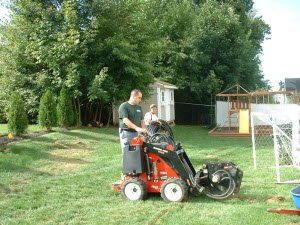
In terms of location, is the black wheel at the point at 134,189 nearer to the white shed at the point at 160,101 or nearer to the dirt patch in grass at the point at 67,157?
the dirt patch in grass at the point at 67,157

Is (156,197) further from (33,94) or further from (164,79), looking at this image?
(164,79)

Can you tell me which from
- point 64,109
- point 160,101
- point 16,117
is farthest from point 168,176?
point 160,101

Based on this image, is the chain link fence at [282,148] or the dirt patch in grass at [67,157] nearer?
the chain link fence at [282,148]

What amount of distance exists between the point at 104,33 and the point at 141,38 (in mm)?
1993

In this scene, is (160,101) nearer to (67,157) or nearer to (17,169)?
(67,157)

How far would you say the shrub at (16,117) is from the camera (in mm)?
12437

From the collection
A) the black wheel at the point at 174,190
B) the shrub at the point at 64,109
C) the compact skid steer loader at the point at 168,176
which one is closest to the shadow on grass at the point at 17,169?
the compact skid steer loader at the point at 168,176

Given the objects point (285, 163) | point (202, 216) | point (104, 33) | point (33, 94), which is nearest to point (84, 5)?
point (104, 33)

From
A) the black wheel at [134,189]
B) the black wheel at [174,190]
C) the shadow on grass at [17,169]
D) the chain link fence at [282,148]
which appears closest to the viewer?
the black wheel at [174,190]

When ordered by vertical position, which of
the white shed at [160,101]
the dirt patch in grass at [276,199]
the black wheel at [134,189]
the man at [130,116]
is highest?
the white shed at [160,101]

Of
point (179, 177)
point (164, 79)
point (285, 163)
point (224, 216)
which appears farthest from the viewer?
point (164, 79)

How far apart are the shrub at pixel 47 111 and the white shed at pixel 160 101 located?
6081 millimetres

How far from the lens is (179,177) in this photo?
573cm

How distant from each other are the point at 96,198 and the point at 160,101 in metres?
15.5
